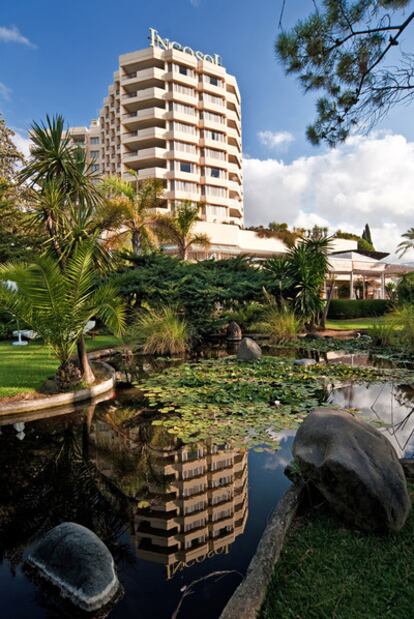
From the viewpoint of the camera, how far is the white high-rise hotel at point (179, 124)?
4431 centimetres

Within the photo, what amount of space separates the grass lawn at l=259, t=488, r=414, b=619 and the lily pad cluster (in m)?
2.02

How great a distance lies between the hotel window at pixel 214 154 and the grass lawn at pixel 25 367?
40.1 metres

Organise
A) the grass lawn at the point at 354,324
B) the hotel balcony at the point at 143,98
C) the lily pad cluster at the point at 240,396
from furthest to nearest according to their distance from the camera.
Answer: the hotel balcony at the point at 143,98 → the grass lawn at the point at 354,324 → the lily pad cluster at the point at 240,396

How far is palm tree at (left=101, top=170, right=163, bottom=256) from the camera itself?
63.4ft

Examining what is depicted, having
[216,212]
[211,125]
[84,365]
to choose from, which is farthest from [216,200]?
[84,365]

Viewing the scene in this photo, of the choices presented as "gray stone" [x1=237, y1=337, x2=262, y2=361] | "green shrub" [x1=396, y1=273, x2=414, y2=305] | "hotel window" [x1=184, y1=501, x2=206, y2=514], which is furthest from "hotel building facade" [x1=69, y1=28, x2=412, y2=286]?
"hotel window" [x1=184, y1=501, x2=206, y2=514]

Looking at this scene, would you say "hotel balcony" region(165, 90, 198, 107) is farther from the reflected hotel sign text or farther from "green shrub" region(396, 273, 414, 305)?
"green shrub" region(396, 273, 414, 305)

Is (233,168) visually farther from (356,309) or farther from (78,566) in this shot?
(78,566)

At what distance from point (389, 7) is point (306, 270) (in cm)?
1129

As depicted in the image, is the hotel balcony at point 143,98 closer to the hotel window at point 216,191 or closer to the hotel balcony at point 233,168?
the hotel balcony at point 233,168

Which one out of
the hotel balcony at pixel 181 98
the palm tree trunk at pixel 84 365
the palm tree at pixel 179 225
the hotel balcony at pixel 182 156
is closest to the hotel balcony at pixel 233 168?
the hotel balcony at pixel 182 156

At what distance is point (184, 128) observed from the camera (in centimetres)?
4553

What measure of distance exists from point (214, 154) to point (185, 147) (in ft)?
14.0

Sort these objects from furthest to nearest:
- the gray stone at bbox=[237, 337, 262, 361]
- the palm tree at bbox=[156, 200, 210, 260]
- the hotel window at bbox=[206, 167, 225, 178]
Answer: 1. the hotel window at bbox=[206, 167, 225, 178]
2. the palm tree at bbox=[156, 200, 210, 260]
3. the gray stone at bbox=[237, 337, 262, 361]
